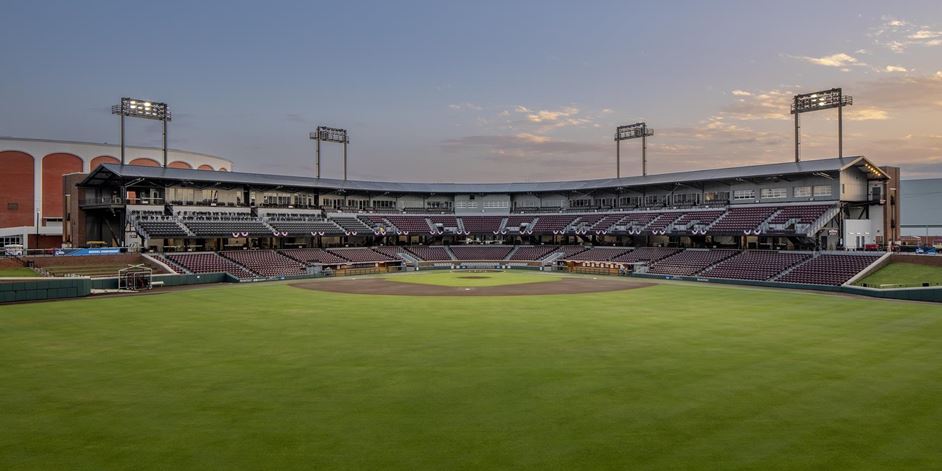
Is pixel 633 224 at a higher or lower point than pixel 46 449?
higher

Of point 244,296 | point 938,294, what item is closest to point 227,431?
point 244,296

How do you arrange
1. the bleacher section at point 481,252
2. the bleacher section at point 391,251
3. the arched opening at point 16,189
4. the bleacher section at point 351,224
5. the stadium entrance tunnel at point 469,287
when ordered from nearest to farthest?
the stadium entrance tunnel at point 469,287 < the arched opening at point 16,189 < the bleacher section at point 391,251 < the bleacher section at point 351,224 < the bleacher section at point 481,252

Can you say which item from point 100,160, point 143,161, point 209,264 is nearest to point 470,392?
point 209,264

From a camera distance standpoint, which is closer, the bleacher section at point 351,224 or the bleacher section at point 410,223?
the bleacher section at point 351,224

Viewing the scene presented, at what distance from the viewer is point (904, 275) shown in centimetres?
5022

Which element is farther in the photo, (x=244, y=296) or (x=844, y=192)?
(x=844, y=192)

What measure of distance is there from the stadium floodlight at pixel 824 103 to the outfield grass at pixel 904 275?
1931 centimetres

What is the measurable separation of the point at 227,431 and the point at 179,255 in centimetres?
5838

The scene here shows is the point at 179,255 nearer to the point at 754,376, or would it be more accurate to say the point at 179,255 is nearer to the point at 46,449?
the point at 46,449

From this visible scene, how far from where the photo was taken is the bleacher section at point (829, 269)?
2064 inches

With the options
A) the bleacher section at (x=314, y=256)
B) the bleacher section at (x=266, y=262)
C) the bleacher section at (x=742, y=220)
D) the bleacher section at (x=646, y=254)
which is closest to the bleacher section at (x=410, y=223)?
the bleacher section at (x=314, y=256)

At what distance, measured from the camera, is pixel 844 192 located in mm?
63625

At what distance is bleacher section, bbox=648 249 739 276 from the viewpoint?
2581 inches

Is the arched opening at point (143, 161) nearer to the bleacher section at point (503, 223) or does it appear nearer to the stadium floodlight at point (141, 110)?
the stadium floodlight at point (141, 110)
